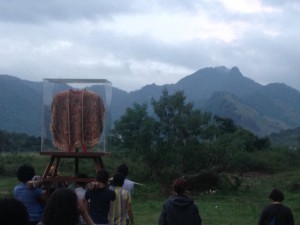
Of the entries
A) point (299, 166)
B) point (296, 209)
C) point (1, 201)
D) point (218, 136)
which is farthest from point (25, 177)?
point (299, 166)

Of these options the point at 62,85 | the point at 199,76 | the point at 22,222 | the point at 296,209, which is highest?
the point at 199,76

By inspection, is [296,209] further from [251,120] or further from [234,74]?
[234,74]

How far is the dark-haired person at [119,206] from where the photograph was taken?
8.27 m

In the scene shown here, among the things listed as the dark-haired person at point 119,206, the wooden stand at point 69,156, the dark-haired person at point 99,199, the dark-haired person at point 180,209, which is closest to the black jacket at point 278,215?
the dark-haired person at point 180,209

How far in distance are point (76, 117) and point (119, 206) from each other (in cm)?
137

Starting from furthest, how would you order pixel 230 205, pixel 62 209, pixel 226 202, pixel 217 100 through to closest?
pixel 217 100 < pixel 226 202 < pixel 230 205 < pixel 62 209

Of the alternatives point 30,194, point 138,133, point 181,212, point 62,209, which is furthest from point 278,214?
point 138,133

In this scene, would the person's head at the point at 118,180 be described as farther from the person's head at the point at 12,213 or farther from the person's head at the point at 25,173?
the person's head at the point at 12,213

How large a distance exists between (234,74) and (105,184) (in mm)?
180948

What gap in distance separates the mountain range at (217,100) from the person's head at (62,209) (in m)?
75.9

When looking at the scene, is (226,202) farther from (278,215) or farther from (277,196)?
(278,215)

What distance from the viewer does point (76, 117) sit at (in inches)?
349

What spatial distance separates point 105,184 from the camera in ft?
26.0

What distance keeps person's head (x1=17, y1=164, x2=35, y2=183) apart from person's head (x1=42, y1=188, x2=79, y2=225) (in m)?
3.25
